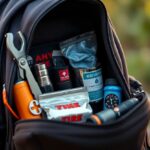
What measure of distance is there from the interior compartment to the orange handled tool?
11cm

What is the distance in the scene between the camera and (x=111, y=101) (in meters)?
1.27

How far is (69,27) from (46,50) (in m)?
0.08

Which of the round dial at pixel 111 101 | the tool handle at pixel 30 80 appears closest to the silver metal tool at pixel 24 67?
the tool handle at pixel 30 80

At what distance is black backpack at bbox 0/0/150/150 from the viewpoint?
113 centimetres

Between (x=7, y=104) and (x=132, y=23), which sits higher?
(x=132, y=23)

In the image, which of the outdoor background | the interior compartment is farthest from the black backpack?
the outdoor background

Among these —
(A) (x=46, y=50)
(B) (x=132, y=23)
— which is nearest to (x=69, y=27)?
(A) (x=46, y=50)

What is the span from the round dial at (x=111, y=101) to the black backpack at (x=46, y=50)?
0.09ft

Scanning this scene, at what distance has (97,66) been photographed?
131 cm

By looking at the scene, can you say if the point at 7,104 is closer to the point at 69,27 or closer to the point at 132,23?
the point at 69,27

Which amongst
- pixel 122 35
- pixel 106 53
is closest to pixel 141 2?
pixel 122 35

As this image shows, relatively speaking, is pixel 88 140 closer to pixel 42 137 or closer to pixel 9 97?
pixel 42 137

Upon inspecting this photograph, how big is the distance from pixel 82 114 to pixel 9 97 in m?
0.18

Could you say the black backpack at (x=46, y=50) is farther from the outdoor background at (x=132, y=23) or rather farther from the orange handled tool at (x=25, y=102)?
the outdoor background at (x=132, y=23)
